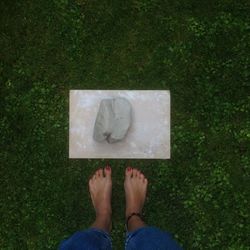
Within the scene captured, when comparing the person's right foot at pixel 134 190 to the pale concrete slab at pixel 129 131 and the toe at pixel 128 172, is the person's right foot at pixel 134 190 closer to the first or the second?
the toe at pixel 128 172

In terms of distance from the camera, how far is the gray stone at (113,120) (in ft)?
8.28

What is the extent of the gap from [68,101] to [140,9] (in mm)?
645

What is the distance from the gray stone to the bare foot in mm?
193

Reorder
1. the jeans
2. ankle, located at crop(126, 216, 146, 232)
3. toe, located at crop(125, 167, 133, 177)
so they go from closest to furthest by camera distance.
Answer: the jeans < ankle, located at crop(126, 216, 146, 232) < toe, located at crop(125, 167, 133, 177)

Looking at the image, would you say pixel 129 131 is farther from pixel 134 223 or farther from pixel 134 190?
pixel 134 223

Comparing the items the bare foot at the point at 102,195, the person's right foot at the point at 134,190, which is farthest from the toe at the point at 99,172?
the person's right foot at the point at 134,190

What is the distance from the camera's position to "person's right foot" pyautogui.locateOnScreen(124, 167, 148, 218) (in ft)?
8.45

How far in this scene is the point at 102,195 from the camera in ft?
8.44

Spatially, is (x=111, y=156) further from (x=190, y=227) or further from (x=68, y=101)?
(x=190, y=227)

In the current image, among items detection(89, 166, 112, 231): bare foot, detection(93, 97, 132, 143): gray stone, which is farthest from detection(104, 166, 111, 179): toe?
detection(93, 97, 132, 143): gray stone

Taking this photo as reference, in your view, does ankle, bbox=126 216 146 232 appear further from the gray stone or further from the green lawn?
the gray stone

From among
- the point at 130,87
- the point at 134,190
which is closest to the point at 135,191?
the point at 134,190

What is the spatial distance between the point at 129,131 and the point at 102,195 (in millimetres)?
376

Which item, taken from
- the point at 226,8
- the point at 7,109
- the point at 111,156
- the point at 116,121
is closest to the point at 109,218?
the point at 111,156
